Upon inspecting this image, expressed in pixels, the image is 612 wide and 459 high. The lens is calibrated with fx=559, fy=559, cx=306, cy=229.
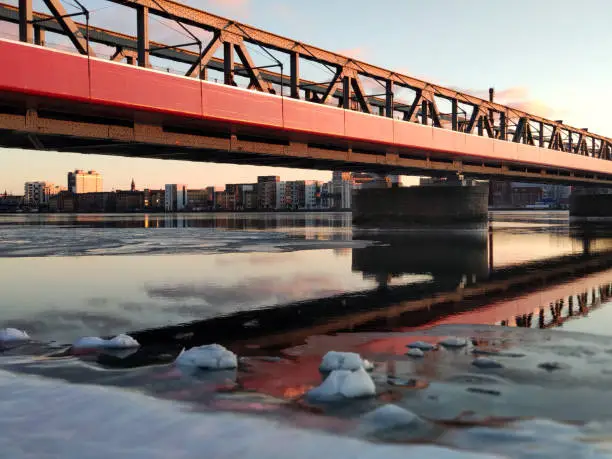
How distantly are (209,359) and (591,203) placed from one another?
341ft

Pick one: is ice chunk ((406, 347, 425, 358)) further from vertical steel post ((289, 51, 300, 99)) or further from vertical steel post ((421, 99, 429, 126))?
vertical steel post ((421, 99, 429, 126))

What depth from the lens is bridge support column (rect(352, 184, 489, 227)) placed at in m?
52.9

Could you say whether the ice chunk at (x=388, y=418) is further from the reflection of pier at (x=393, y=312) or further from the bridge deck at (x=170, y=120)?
the bridge deck at (x=170, y=120)

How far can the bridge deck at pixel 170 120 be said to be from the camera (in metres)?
19.9

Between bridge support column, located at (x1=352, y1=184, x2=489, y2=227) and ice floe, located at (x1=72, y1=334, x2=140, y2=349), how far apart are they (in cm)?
4658

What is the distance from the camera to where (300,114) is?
28.3 m

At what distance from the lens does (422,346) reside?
916cm

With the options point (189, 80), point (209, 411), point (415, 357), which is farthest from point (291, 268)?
point (209, 411)

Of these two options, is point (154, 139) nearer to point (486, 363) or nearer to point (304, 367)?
point (304, 367)

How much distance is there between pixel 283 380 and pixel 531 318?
694 cm

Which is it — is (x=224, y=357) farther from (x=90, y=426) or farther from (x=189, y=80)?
(x=189, y=80)

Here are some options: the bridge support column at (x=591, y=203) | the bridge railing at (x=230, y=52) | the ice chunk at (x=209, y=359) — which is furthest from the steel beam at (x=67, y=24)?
the bridge support column at (x=591, y=203)

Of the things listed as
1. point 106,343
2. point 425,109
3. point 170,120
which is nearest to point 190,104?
point 170,120

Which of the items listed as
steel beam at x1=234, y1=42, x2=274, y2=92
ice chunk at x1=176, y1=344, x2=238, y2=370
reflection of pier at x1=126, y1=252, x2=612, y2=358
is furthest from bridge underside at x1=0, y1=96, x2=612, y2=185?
ice chunk at x1=176, y1=344, x2=238, y2=370
